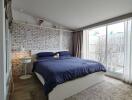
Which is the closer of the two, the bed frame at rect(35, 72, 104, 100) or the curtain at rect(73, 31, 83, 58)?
the bed frame at rect(35, 72, 104, 100)

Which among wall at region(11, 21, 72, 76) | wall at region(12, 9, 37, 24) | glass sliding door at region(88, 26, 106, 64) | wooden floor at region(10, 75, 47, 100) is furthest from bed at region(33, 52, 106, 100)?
wall at region(12, 9, 37, 24)

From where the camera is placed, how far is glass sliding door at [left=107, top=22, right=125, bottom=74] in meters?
3.44

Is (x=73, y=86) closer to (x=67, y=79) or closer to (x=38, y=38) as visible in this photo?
(x=67, y=79)

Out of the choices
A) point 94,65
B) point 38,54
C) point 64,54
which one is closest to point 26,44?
point 38,54

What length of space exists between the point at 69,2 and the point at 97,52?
2559mm

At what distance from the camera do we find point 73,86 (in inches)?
92.1

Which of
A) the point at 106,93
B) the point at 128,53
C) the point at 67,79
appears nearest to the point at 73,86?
the point at 67,79

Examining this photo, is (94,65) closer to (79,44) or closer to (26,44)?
(79,44)

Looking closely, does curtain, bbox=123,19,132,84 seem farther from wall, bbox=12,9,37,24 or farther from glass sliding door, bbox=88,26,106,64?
wall, bbox=12,9,37,24

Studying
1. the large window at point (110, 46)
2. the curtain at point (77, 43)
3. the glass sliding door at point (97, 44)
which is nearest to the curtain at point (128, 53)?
the large window at point (110, 46)

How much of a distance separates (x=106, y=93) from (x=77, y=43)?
2.87 m

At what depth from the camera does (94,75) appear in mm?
2850

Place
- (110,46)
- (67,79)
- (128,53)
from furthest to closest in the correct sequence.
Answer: (110,46) → (128,53) → (67,79)

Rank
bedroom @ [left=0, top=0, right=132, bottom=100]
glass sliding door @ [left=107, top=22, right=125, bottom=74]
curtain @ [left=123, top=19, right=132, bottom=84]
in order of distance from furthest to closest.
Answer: glass sliding door @ [left=107, top=22, right=125, bottom=74]
curtain @ [left=123, top=19, right=132, bottom=84]
bedroom @ [left=0, top=0, right=132, bottom=100]
